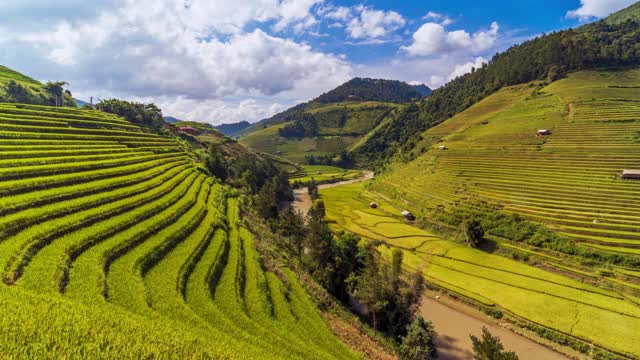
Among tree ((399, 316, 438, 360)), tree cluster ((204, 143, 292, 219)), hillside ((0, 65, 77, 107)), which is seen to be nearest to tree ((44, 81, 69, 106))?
hillside ((0, 65, 77, 107))

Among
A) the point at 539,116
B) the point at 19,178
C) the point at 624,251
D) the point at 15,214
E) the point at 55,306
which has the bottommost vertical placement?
the point at 624,251

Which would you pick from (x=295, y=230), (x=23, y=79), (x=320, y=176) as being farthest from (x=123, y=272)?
(x=320, y=176)

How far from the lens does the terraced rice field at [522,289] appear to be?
35812mm

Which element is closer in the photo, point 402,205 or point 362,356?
point 362,356

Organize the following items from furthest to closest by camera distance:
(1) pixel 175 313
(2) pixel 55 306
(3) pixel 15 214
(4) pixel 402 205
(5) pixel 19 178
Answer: (4) pixel 402 205 < (5) pixel 19 178 < (3) pixel 15 214 < (1) pixel 175 313 < (2) pixel 55 306

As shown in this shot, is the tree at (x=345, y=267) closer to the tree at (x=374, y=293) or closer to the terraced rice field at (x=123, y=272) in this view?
the tree at (x=374, y=293)

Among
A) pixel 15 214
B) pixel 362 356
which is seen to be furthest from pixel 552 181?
pixel 15 214

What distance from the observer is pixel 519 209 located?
6244 cm

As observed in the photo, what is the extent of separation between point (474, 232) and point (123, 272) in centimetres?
5759

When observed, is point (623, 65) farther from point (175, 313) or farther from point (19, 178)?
point (19, 178)

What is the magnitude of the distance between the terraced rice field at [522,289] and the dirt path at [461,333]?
2.72 m

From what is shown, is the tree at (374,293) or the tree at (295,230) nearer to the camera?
the tree at (374,293)

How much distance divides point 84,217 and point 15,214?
4.31 metres

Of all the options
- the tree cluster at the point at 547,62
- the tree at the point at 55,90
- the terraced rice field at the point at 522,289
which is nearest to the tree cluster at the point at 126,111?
the tree at the point at 55,90
